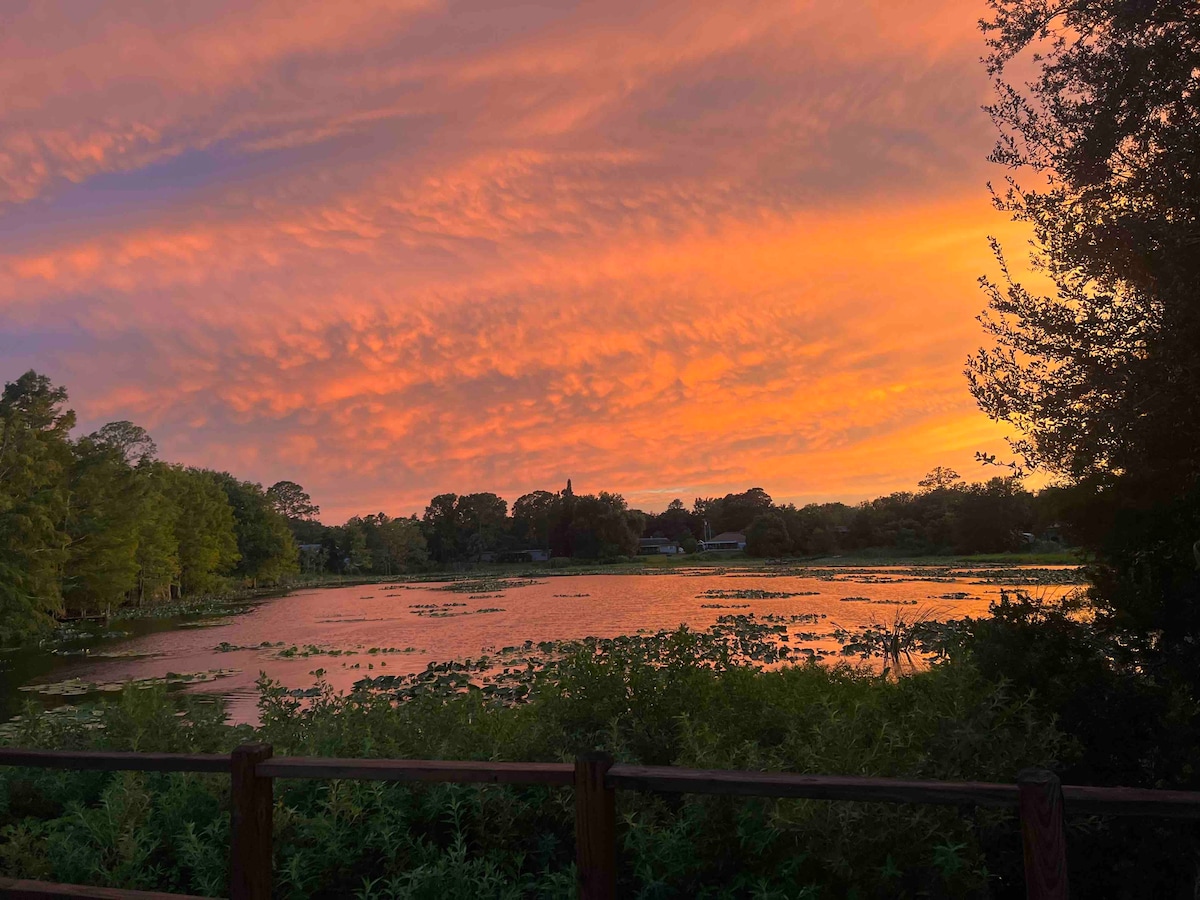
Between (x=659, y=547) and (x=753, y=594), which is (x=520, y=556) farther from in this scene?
(x=753, y=594)

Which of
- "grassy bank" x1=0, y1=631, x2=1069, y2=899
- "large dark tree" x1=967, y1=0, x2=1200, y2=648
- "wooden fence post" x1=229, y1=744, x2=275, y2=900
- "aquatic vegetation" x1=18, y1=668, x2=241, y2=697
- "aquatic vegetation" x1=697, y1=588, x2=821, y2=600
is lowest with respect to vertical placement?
"aquatic vegetation" x1=697, y1=588, x2=821, y2=600

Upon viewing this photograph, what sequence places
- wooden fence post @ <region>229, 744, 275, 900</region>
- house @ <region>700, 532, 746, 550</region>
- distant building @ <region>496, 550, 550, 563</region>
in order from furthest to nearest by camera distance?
house @ <region>700, 532, 746, 550</region> < distant building @ <region>496, 550, 550, 563</region> < wooden fence post @ <region>229, 744, 275, 900</region>

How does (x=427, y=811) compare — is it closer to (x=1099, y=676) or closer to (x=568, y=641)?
(x=1099, y=676)

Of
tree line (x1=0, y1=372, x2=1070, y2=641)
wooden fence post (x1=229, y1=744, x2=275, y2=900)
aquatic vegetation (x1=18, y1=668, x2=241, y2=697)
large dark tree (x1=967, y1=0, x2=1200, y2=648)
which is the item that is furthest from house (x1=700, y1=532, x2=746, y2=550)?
wooden fence post (x1=229, y1=744, x2=275, y2=900)

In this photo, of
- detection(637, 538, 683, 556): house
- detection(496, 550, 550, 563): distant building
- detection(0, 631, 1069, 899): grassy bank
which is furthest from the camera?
detection(637, 538, 683, 556): house

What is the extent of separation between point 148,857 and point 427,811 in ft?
A: 6.51

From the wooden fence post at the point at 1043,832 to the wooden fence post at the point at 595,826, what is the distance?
1.59m

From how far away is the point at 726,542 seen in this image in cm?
13750

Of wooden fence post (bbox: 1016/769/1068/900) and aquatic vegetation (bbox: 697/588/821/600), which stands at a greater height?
wooden fence post (bbox: 1016/769/1068/900)

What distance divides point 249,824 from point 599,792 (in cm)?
169

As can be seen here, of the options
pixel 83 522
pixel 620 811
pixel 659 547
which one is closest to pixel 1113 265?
pixel 620 811

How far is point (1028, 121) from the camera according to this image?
36.7 ft

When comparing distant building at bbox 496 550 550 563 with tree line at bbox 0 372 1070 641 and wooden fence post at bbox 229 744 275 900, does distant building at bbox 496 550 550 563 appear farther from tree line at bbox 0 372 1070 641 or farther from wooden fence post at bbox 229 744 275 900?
wooden fence post at bbox 229 744 275 900

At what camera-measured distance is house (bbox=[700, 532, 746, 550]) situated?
447ft
